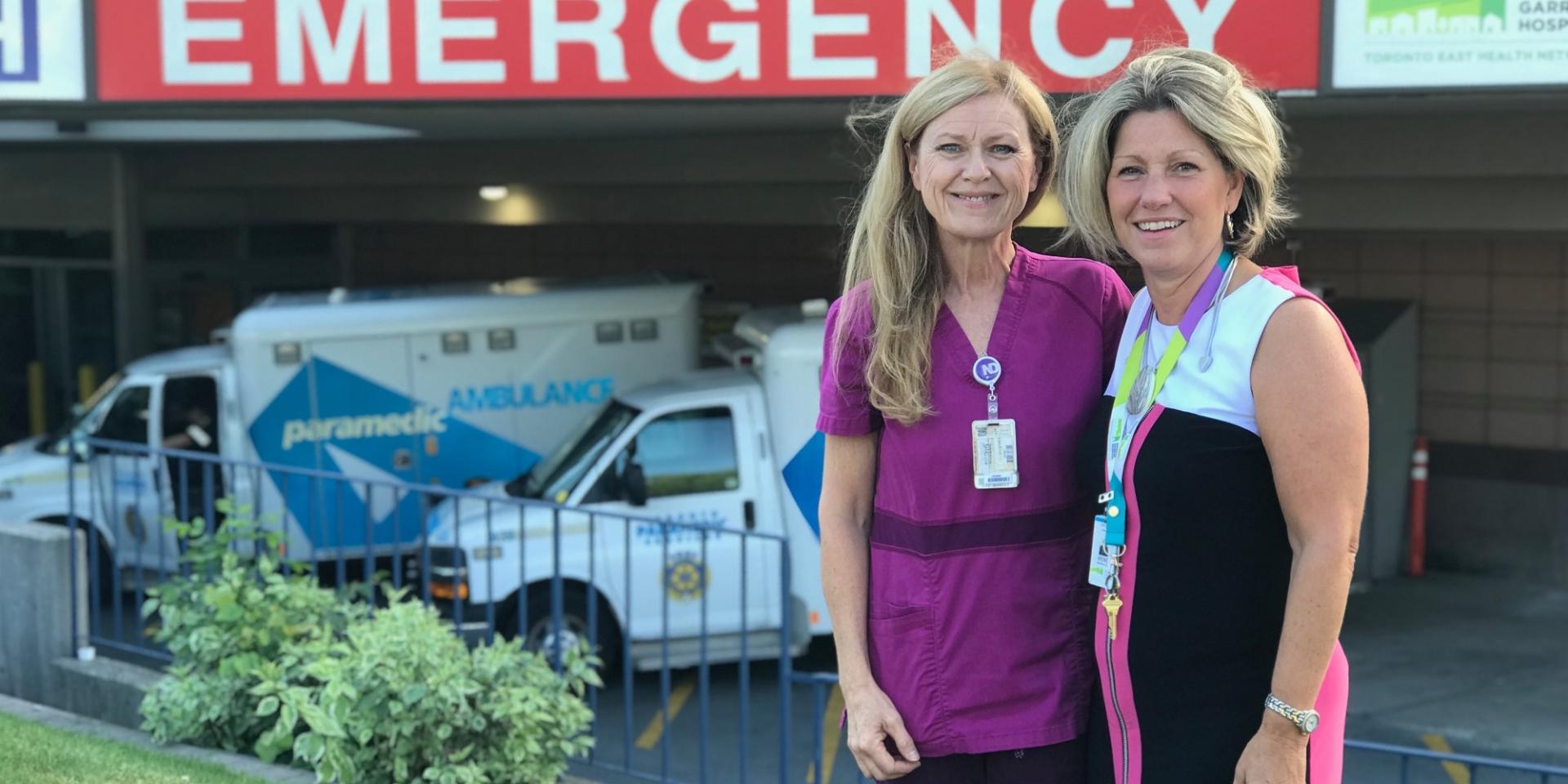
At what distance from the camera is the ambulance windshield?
9.09 m

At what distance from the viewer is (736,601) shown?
904 centimetres

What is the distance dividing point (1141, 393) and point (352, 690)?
2.98 m

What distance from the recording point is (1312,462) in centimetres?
222

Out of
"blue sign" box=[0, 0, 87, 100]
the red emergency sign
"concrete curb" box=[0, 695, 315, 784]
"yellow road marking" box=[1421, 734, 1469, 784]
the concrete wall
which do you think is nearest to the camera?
"concrete curb" box=[0, 695, 315, 784]

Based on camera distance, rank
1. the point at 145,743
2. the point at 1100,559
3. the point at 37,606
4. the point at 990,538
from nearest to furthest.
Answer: the point at 1100,559 < the point at 990,538 < the point at 145,743 < the point at 37,606

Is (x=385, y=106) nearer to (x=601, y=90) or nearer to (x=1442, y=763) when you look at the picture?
(x=601, y=90)

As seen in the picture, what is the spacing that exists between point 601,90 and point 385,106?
1.19m

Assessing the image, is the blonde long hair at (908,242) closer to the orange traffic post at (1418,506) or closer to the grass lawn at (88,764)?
the grass lawn at (88,764)

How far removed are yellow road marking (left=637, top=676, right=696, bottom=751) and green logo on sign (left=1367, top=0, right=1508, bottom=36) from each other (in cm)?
494

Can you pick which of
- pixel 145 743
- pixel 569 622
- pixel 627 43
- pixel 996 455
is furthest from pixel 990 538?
pixel 569 622

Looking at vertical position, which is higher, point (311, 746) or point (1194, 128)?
point (1194, 128)

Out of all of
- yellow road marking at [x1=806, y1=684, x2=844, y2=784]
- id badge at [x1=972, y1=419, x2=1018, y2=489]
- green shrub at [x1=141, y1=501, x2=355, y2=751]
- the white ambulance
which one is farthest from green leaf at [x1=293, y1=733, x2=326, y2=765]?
A: the white ambulance

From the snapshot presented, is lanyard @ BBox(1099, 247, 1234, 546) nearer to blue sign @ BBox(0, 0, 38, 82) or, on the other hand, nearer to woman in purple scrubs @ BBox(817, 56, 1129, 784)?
woman in purple scrubs @ BBox(817, 56, 1129, 784)

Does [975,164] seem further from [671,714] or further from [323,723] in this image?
[671,714]
